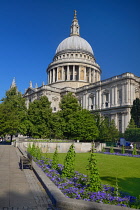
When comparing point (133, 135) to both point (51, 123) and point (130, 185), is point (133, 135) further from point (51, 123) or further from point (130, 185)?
point (130, 185)

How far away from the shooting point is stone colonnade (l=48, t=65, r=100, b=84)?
86.9 metres

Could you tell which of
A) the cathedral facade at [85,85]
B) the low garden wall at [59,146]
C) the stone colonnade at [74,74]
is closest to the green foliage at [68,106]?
the low garden wall at [59,146]

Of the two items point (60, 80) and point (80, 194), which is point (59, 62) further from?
point (80, 194)

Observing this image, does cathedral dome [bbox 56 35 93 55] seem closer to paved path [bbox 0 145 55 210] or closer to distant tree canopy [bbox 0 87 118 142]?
distant tree canopy [bbox 0 87 118 142]

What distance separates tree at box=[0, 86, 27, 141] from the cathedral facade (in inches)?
996

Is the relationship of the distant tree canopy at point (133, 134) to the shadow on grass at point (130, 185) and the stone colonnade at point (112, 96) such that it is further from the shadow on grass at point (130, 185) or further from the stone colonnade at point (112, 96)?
the shadow on grass at point (130, 185)

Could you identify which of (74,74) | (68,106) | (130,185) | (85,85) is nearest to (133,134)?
(68,106)

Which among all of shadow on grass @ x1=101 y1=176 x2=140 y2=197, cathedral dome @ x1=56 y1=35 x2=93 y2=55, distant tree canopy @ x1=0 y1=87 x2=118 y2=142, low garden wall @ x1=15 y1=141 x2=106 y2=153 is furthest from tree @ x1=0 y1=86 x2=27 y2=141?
cathedral dome @ x1=56 y1=35 x2=93 y2=55

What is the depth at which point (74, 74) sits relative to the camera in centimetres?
8725

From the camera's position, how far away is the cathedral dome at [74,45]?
96.3m

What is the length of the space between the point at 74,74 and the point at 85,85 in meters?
14.6

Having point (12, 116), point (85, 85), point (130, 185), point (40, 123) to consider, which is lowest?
point (130, 185)

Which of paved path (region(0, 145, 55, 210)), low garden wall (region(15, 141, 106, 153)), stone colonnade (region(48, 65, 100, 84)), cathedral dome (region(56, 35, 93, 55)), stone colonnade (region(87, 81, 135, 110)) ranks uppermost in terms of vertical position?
cathedral dome (region(56, 35, 93, 55))

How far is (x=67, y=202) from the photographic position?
653 centimetres
